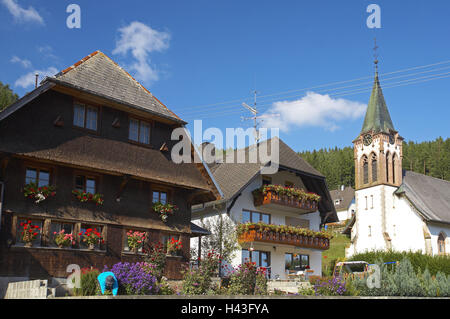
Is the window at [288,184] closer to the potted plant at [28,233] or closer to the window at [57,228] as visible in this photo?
the window at [57,228]

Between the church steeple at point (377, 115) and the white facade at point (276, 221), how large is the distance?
23732 mm

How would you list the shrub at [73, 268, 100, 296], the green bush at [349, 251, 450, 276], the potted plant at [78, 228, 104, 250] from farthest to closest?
the green bush at [349, 251, 450, 276], the potted plant at [78, 228, 104, 250], the shrub at [73, 268, 100, 296]

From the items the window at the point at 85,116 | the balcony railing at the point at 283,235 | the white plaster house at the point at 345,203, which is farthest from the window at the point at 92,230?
the white plaster house at the point at 345,203

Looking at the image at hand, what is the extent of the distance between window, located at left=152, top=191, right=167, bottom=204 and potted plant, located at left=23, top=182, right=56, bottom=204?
528cm

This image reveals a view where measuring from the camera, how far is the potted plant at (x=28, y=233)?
1867cm

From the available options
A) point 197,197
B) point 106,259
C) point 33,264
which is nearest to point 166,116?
point 197,197

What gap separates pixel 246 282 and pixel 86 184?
748 centimetres

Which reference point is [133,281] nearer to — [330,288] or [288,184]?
[330,288]

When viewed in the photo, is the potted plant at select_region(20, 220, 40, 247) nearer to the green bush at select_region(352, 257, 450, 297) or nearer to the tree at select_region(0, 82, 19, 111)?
the green bush at select_region(352, 257, 450, 297)

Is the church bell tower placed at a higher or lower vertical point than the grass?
higher

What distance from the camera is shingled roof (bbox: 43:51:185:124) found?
2104cm

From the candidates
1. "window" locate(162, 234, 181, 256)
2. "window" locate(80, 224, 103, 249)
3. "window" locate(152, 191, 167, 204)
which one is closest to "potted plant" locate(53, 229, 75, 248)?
"window" locate(80, 224, 103, 249)

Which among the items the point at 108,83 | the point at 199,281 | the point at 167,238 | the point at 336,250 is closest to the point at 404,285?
the point at 199,281

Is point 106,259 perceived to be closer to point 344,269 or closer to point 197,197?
point 197,197
